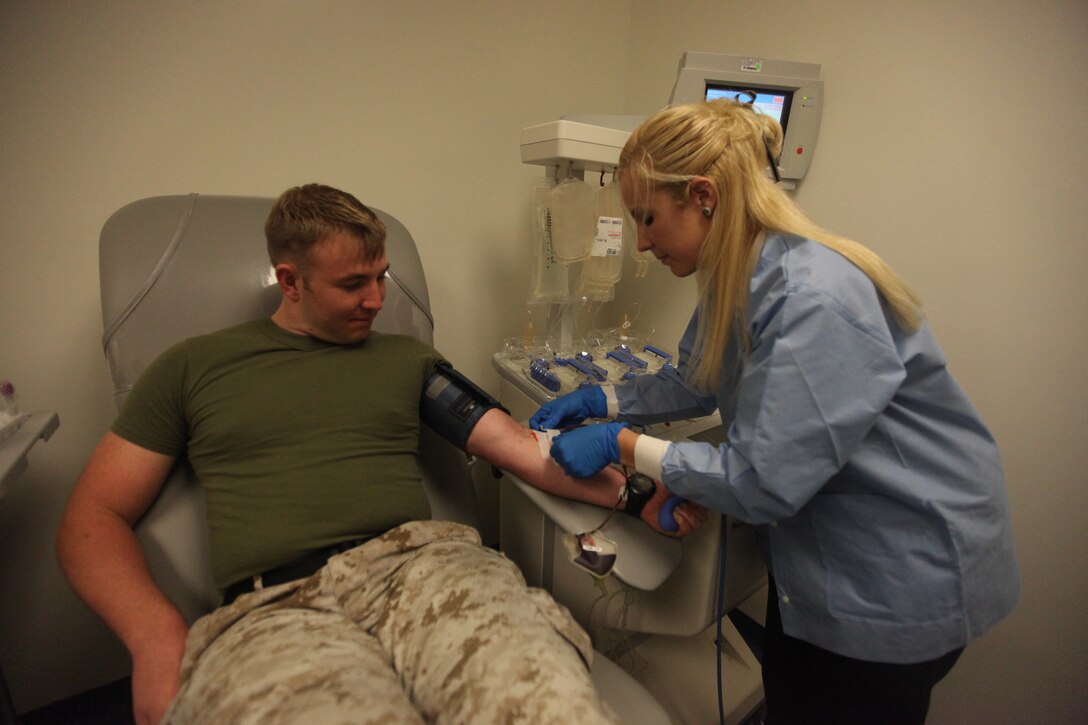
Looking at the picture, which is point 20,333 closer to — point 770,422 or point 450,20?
point 450,20

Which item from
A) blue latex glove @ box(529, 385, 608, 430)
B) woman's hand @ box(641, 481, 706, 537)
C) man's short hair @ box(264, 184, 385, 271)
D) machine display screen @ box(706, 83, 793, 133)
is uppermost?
machine display screen @ box(706, 83, 793, 133)

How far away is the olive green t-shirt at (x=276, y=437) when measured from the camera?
0.92 metres

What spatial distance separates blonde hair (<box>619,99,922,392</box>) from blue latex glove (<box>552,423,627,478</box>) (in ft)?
0.88

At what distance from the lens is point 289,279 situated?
1018 mm

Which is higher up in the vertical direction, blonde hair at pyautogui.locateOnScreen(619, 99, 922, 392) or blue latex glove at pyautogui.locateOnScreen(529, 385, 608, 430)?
blonde hair at pyautogui.locateOnScreen(619, 99, 922, 392)

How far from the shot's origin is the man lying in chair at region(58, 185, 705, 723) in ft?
2.26

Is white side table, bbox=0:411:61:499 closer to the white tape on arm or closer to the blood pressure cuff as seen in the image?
the blood pressure cuff

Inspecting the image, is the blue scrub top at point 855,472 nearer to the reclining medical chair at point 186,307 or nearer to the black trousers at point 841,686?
the black trousers at point 841,686

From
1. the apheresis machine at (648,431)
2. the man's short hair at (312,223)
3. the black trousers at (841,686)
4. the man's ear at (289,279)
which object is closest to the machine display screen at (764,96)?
the apheresis machine at (648,431)

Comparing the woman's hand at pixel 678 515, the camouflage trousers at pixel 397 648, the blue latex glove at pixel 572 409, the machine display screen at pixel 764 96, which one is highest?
the machine display screen at pixel 764 96

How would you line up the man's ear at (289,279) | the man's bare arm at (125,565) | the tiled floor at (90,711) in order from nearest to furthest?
the man's bare arm at (125,565) → the man's ear at (289,279) → the tiled floor at (90,711)

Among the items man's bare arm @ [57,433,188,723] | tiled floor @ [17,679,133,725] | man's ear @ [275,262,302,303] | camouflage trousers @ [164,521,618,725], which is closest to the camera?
camouflage trousers @ [164,521,618,725]

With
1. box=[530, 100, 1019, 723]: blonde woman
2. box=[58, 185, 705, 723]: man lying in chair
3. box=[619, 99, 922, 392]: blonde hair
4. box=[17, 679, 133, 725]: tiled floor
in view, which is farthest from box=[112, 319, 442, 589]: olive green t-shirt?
box=[17, 679, 133, 725]: tiled floor

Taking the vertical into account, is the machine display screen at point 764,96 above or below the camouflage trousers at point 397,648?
above
